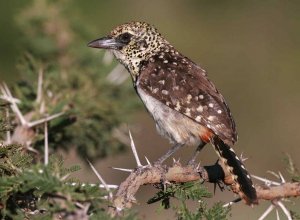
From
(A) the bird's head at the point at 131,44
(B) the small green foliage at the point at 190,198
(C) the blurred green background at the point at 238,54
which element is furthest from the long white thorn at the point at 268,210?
(C) the blurred green background at the point at 238,54

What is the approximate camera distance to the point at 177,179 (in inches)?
163

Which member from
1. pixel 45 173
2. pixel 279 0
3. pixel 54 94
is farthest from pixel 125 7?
pixel 45 173

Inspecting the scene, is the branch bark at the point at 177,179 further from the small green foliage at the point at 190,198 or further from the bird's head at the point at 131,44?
the bird's head at the point at 131,44

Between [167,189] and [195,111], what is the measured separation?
45.8 inches

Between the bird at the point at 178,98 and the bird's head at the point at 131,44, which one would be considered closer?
the bird at the point at 178,98

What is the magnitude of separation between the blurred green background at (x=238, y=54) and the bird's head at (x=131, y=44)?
3718mm

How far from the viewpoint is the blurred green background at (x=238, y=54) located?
1070cm

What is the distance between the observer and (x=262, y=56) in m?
13.1

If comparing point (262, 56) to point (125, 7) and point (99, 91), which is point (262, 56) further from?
point (99, 91)

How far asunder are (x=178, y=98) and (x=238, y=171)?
1071 mm

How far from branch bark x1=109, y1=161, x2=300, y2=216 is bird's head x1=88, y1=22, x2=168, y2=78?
167 cm

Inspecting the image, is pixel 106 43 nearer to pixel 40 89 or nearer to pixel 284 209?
pixel 40 89

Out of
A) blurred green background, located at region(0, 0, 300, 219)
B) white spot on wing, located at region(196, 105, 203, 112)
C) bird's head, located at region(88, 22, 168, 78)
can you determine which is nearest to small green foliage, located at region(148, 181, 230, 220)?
white spot on wing, located at region(196, 105, 203, 112)

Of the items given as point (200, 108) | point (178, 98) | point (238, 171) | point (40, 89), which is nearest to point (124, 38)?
point (40, 89)
